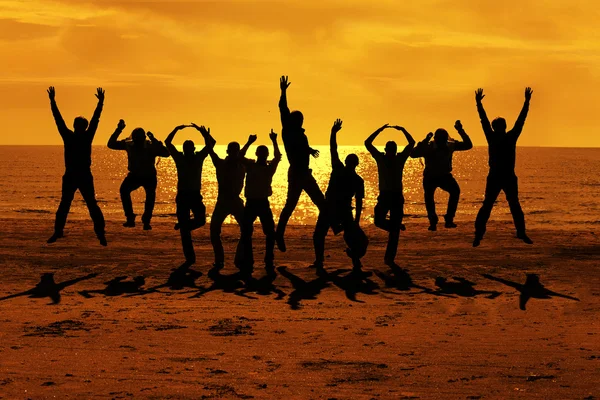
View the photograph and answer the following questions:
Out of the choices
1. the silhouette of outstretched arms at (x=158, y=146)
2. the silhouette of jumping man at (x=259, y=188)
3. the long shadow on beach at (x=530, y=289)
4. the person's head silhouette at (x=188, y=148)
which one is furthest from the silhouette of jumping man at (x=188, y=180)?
the long shadow on beach at (x=530, y=289)

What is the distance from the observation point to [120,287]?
44.6ft

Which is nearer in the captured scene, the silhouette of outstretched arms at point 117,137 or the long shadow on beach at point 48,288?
the long shadow on beach at point 48,288

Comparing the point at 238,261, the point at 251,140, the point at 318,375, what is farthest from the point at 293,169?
the point at 318,375

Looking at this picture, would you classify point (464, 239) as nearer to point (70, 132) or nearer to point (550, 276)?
point (550, 276)

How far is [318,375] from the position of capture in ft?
28.5

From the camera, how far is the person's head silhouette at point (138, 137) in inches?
604

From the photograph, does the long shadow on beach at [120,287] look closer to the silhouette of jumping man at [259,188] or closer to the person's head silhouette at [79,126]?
the silhouette of jumping man at [259,188]

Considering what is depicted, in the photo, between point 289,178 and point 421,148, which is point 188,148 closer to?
point 289,178

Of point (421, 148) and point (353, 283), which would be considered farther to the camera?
point (421, 148)

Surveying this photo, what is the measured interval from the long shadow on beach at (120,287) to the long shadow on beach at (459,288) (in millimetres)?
4319

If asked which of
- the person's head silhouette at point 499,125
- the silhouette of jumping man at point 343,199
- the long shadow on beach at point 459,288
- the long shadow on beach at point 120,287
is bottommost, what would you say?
the long shadow on beach at point 120,287

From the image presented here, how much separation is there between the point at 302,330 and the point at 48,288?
462cm

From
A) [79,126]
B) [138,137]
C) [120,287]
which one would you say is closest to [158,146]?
[138,137]

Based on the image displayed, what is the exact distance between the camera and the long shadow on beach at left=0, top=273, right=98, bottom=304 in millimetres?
12706
